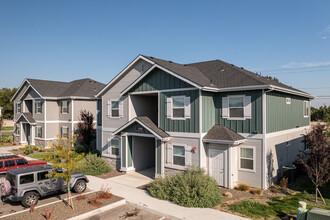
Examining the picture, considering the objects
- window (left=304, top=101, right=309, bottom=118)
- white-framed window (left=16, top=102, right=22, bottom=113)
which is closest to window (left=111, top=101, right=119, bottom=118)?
window (left=304, top=101, right=309, bottom=118)

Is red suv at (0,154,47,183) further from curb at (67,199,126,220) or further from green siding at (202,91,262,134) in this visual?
green siding at (202,91,262,134)

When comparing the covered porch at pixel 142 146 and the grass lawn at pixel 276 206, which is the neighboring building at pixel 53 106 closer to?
the covered porch at pixel 142 146

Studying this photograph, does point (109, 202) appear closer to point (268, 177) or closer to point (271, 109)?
point (268, 177)

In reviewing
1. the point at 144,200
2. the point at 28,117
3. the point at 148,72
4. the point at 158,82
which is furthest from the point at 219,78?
the point at 28,117

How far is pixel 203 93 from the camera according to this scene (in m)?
15.0

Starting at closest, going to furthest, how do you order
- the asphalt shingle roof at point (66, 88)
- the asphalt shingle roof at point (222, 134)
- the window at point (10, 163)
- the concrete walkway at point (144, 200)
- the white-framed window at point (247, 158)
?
1. the concrete walkway at point (144, 200)
2. the asphalt shingle roof at point (222, 134)
3. the white-framed window at point (247, 158)
4. the window at point (10, 163)
5. the asphalt shingle roof at point (66, 88)

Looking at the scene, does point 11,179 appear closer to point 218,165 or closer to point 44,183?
point 44,183

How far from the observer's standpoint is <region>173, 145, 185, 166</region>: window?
616 inches

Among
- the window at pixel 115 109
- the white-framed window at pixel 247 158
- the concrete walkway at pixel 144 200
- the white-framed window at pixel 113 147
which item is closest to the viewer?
the concrete walkway at pixel 144 200

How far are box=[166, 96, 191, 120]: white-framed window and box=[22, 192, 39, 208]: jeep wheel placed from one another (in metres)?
8.90

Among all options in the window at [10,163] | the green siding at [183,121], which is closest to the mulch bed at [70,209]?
the green siding at [183,121]

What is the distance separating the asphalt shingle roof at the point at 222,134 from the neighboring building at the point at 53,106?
1706 centimetres

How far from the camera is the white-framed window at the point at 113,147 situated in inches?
776

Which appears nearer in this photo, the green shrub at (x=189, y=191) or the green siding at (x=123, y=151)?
the green shrub at (x=189, y=191)
